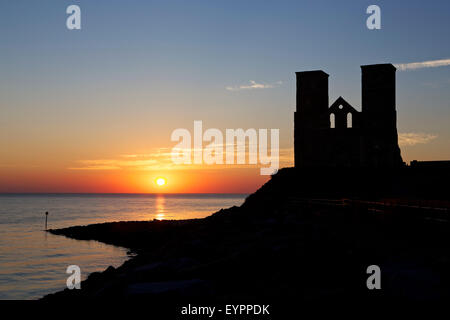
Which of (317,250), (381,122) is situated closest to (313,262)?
(317,250)

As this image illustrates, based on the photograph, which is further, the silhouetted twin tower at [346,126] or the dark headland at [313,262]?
→ the silhouetted twin tower at [346,126]

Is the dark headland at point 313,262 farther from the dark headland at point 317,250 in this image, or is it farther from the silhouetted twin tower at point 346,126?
the silhouetted twin tower at point 346,126

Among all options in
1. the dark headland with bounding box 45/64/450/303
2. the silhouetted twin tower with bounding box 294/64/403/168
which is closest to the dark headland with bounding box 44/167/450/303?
the dark headland with bounding box 45/64/450/303

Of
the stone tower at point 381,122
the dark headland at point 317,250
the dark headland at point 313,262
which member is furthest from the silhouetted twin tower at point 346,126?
the dark headland at point 313,262

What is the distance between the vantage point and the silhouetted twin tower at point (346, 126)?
1474 inches

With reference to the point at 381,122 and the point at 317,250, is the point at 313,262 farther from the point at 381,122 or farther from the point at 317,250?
the point at 381,122

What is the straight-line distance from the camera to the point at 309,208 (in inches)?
888

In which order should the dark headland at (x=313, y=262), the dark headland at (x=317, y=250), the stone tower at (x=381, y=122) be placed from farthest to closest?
the stone tower at (x=381, y=122)
the dark headland at (x=317, y=250)
the dark headland at (x=313, y=262)

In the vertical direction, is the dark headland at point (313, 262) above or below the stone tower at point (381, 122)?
below

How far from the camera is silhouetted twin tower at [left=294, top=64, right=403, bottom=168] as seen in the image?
37438 millimetres

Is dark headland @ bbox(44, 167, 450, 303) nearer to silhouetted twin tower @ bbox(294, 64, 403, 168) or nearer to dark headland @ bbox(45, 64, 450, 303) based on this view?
dark headland @ bbox(45, 64, 450, 303)
